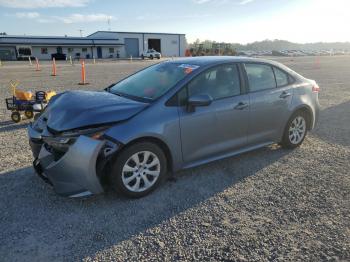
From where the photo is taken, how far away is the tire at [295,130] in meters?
5.49

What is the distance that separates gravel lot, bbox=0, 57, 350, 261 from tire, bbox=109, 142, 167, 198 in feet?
0.54

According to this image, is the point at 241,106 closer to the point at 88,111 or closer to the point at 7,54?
the point at 88,111

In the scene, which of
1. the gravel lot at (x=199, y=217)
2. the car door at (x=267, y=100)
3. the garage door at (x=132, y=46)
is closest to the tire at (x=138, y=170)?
the gravel lot at (x=199, y=217)

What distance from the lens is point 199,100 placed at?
402 cm

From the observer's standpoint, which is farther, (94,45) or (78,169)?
(94,45)

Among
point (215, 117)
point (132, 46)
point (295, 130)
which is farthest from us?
point (132, 46)

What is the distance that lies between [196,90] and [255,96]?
43.9 inches

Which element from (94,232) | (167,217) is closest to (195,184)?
(167,217)

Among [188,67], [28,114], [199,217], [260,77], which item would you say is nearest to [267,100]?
[260,77]

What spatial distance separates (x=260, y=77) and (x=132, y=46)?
70.9 m

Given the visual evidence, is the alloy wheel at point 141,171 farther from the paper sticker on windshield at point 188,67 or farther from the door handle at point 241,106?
the door handle at point 241,106

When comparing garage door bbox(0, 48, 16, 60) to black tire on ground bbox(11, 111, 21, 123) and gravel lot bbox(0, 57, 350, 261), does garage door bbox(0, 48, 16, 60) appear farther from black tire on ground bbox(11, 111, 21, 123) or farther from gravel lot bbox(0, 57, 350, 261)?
gravel lot bbox(0, 57, 350, 261)

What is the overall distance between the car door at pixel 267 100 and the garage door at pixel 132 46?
69289 mm

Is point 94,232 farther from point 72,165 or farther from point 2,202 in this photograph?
point 2,202
